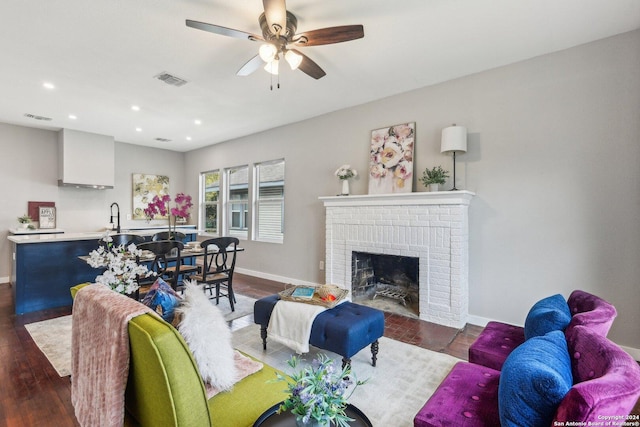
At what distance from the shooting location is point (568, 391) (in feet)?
3.15

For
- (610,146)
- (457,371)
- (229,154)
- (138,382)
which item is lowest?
(457,371)

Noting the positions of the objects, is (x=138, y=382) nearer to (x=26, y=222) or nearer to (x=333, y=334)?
(x=333, y=334)

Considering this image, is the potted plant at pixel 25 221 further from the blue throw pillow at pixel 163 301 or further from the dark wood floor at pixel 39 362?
the blue throw pillow at pixel 163 301

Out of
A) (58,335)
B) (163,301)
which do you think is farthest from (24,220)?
(163,301)

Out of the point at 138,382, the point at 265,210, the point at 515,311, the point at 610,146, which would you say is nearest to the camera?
the point at 138,382

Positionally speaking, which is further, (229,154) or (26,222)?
(229,154)

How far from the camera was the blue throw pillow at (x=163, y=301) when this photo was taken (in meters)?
1.55

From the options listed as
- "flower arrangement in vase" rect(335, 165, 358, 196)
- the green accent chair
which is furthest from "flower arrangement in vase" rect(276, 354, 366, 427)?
"flower arrangement in vase" rect(335, 165, 358, 196)

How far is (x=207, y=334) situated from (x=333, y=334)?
47.9 inches

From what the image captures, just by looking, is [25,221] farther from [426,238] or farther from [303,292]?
[426,238]

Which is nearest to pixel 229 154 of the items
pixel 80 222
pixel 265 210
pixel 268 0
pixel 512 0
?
pixel 265 210

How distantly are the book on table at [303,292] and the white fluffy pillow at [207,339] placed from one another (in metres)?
1.32

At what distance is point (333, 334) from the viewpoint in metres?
2.28

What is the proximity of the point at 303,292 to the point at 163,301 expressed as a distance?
4.60ft
